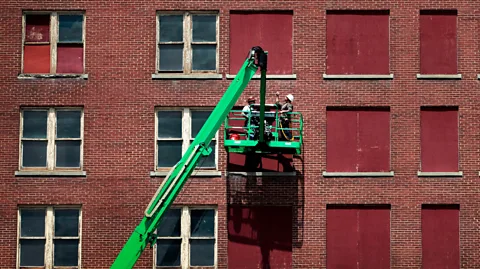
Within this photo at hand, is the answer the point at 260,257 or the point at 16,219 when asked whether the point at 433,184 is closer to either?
the point at 260,257

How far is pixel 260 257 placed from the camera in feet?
91.5

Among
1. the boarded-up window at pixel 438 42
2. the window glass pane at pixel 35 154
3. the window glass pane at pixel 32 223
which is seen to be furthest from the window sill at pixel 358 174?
the window glass pane at pixel 32 223

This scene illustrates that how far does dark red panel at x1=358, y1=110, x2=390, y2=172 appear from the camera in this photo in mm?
28250

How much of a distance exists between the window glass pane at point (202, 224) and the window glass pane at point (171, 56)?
5197 mm

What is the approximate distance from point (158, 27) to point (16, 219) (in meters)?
8.11

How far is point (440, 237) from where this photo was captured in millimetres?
28031

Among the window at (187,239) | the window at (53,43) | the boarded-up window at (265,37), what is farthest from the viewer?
the window at (53,43)

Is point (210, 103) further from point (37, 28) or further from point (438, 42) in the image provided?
point (438, 42)

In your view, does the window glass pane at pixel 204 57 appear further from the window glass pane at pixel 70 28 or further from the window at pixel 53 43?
the window glass pane at pixel 70 28

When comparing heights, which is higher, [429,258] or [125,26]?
[125,26]

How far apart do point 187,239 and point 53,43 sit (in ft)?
26.9

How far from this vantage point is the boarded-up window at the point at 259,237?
91.5 feet

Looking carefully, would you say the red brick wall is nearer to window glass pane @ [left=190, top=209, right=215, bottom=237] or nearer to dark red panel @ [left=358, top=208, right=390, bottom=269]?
dark red panel @ [left=358, top=208, right=390, bottom=269]

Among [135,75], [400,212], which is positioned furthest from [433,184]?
[135,75]
